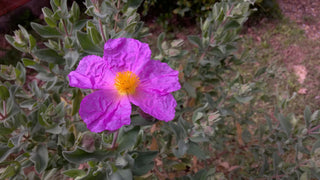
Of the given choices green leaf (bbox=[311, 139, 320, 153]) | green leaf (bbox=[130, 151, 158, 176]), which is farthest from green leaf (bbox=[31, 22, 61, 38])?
green leaf (bbox=[311, 139, 320, 153])

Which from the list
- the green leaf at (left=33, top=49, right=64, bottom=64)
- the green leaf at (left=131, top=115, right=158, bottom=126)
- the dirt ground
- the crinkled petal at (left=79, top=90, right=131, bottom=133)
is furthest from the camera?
the dirt ground

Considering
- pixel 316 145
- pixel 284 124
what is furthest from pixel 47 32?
pixel 316 145

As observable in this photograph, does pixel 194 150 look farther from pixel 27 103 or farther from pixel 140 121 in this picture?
pixel 27 103

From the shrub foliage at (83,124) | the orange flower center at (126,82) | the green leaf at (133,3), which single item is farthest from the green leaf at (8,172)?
the green leaf at (133,3)

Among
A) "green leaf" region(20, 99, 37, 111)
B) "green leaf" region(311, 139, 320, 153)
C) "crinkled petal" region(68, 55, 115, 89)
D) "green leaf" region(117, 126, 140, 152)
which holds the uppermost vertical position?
"crinkled petal" region(68, 55, 115, 89)

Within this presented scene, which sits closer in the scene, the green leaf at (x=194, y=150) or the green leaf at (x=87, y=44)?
the green leaf at (x=87, y=44)

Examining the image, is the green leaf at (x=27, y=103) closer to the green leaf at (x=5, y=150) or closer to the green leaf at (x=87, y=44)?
the green leaf at (x=5, y=150)

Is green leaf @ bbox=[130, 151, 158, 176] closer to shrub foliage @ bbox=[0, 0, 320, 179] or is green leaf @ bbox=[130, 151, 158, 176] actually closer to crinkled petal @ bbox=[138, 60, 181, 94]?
shrub foliage @ bbox=[0, 0, 320, 179]
